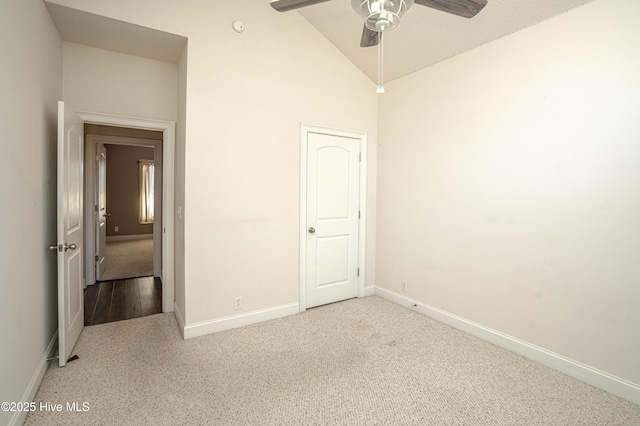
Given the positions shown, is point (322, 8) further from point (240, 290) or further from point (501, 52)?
point (240, 290)

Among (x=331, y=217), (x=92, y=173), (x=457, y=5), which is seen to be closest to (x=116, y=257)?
(x=92, y=173)

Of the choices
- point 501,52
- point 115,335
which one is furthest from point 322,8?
point 115,335

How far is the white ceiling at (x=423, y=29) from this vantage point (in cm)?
237

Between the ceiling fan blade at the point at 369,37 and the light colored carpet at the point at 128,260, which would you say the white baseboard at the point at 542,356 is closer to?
the ceiling fan blade at the point at 369,37

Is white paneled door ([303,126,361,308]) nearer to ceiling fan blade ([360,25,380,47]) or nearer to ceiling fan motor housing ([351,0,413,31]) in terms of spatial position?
ceiling fan blade ([360,25,380,47])

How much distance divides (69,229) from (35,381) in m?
1.08

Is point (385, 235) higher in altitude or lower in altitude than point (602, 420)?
higher

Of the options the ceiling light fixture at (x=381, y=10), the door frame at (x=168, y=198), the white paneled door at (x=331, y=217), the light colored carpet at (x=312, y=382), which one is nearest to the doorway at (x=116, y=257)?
the door frame at (x=168, y=198)

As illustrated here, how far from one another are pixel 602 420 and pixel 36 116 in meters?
4.13

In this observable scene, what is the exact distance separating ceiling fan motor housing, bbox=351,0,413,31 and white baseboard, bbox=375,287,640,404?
8.76ft

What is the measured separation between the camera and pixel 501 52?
8.66 ft

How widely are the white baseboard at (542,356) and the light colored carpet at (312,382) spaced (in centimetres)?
7

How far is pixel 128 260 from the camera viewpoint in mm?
5840

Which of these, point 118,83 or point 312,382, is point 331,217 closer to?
point 312,382
